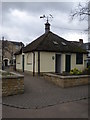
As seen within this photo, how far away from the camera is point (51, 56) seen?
1777cm

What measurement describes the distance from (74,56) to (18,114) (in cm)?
1453

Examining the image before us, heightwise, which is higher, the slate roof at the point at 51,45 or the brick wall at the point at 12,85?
the slate roof at the point at 51,45

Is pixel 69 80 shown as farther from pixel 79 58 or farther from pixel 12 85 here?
pixel 79 58

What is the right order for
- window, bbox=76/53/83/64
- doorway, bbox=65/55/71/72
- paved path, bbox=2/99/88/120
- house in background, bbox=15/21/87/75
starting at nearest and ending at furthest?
1. paved path, bbox=2/99/88/120
2. house in background, bbox=15/21/87/75
3. doorway, bbox=65/55/71/72
4. window, bbox=76/53/83/64

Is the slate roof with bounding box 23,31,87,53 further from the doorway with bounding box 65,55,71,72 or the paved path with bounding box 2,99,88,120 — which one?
the paved path with bounding box 2,99,88,120

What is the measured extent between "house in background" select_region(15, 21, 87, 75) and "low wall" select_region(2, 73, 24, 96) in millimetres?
8434

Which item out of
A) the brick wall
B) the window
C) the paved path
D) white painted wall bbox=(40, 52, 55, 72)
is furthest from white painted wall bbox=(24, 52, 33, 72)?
the paved path

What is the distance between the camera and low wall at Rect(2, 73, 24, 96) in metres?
8.29

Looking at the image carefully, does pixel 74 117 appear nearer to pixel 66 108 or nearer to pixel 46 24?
pixel 66 108

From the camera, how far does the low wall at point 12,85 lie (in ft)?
27.2

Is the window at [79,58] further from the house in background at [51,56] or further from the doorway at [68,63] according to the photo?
the doorway at [68,63]

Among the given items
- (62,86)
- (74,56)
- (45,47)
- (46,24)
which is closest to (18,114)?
(62,86)

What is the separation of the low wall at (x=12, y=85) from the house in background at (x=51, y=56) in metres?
8.43

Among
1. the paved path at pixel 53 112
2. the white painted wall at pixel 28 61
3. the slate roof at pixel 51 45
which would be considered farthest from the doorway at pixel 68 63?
the paved path at pixel 53 112
